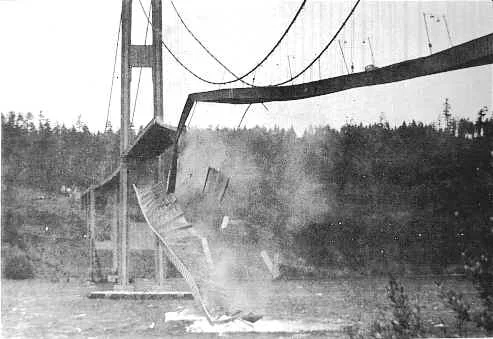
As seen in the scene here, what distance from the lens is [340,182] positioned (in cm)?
2158

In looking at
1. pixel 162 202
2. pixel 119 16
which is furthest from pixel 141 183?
pixel 119 16

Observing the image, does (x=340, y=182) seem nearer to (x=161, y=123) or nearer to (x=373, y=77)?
(x=161, y=123)

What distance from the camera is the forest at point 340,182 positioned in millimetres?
18469

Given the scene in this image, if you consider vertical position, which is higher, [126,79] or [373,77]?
[126,79]

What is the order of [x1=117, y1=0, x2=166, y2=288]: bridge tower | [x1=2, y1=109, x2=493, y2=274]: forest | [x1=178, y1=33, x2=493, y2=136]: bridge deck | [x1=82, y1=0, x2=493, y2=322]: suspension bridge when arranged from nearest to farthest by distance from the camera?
[x1=178, y1=33, x2=493, y2=136]: bridge deck
[x1=82, y1=0, x2=493, y2=322]: suspension bridge
[x1=117, y1=0, x2=166, y2=288]: bridge tower
[x1=2, y1=109, x2=493, y2=274]: forest

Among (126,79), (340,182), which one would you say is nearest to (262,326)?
(126,79)

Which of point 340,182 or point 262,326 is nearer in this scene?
point 262,326

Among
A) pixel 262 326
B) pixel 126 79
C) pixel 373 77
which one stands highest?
pixel 126 79

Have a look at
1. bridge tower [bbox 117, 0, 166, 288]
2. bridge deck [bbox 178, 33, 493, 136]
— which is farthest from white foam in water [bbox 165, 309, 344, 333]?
bridge tower [bbox 117, 0, 166, 288]

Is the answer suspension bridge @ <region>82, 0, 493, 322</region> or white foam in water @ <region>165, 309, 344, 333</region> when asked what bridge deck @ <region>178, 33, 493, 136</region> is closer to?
suspension bridge @ <region>82, 0, 493, 322</region>

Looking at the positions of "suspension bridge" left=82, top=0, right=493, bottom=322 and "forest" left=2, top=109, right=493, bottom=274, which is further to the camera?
"forest" left=2, top=109, right=493, bottom=274

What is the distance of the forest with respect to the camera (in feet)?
60.6

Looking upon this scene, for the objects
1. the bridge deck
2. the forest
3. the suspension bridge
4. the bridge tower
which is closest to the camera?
the bridge deck

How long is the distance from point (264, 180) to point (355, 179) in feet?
9.92
